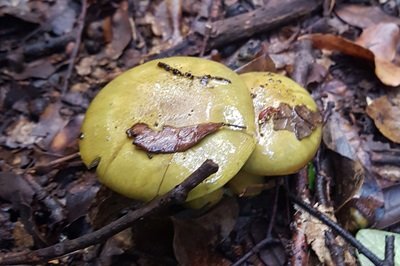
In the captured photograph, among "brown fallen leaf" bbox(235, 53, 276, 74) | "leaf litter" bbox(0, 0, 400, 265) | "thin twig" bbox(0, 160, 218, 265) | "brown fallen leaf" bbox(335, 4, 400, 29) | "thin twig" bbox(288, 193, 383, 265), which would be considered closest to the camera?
"thin twig" bbox(0, 160, 218, 265)

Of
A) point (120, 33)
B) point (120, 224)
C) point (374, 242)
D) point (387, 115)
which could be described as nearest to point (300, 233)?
point (374, 242)

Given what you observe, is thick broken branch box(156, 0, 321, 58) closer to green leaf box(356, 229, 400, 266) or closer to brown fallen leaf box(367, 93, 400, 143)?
brown fallen leaf box(367, 93, 400, 143)

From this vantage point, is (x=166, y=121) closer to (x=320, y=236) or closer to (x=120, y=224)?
(x=120, y=224)

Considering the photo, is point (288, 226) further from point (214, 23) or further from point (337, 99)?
point (214, 23)

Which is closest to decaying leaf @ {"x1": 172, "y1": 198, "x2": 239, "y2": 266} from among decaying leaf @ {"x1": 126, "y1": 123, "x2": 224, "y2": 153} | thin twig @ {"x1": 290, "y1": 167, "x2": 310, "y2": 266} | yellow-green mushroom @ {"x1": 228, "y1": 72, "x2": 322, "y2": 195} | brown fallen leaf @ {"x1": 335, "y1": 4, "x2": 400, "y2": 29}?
yellow-green mushroom @ {"x1": 228, "y1": 72, "x2": 322, "y2": 195}

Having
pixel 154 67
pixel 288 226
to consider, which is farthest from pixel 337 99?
pixel 154 67

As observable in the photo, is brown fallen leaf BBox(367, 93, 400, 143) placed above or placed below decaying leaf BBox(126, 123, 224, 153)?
below

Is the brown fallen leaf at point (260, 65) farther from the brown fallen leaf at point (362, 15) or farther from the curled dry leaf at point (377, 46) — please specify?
the brown fallen leaf at point (362, 15)

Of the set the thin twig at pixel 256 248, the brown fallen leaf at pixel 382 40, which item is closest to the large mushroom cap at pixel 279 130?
the thin twig at pixel 256 248
